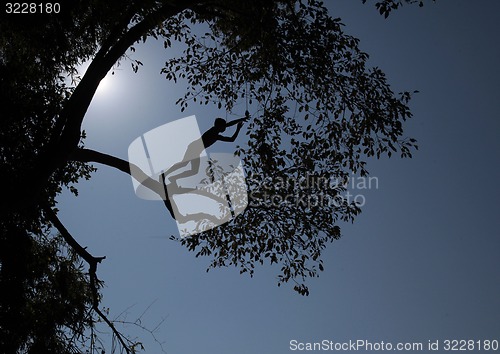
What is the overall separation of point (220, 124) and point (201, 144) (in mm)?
550

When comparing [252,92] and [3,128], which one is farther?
[252,92]

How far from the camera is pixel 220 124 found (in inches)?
356

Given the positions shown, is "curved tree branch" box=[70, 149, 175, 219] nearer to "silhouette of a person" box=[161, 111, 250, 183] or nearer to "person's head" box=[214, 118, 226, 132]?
"silhouette of a person" box=[161, 111, 250, 183]

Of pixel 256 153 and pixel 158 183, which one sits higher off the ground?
pixel 256 153

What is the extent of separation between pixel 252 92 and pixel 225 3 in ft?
7.38

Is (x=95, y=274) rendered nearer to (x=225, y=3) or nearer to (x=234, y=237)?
(x=234, y=237)

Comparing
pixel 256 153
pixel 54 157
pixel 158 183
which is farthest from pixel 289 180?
pixel 54 157

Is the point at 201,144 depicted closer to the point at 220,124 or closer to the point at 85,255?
the point at 220,124

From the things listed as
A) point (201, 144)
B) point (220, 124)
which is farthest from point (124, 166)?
point (220, 124)

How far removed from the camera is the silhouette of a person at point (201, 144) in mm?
9109

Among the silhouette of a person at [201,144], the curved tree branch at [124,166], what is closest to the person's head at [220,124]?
the silhouette of a person at [201,144]

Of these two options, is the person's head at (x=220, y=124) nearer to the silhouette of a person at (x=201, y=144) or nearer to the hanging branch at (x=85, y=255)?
the silhouette of a person at (x=201, y=144)

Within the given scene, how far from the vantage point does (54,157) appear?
786cm

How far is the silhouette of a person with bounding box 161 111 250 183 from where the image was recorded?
9.11 m
